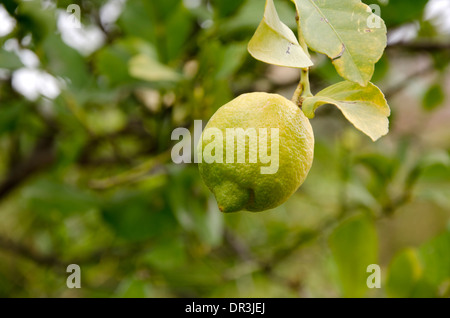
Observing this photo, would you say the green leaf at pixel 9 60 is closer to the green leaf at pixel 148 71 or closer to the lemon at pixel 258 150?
the green leaf at pixel 148 71

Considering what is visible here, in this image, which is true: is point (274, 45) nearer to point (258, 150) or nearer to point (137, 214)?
point (258, 150)

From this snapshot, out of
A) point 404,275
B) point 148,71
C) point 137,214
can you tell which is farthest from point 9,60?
point 404,275

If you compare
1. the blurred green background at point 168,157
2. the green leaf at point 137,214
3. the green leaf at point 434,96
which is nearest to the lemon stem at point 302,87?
the blurred green background at point 168,157

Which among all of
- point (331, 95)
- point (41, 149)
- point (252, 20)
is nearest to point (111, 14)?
point (41, 149)
